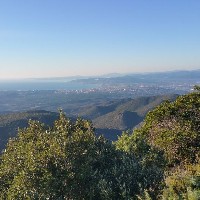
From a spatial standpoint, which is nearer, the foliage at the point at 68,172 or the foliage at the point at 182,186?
the foliage at the point at 182,186

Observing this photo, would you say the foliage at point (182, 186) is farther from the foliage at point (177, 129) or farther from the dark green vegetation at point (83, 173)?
the foliage at point (177, 129)

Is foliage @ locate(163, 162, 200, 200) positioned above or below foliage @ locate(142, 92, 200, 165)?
above

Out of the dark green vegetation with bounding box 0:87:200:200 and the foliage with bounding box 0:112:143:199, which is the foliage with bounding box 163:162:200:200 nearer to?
the dark green vegetation with bounding box 0:87:200:200

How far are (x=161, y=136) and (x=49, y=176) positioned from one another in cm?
2243

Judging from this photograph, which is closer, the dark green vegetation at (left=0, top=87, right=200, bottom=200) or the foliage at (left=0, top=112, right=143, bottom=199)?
the dark green vegetation at (left=0, top=87, right=200, bottom=200)

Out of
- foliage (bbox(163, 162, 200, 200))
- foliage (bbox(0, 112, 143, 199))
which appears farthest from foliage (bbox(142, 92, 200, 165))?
foliage (bbox(163, 162, 200, 200))

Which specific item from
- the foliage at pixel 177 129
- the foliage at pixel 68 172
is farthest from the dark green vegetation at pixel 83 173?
the foliage at pixel 177 129

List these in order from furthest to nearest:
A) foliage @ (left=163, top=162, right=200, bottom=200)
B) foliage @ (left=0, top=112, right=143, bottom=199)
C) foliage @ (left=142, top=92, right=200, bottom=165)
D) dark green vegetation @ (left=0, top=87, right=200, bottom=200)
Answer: foliage @ (left=142, top=92, right=200, bottom=165)
foliage @ (left=0, top=112, right=143, bottom=199)
dark green vegetation @ (left=0, top=87, right=200, bottom=200)
foliage @ (left=163, top=162, right=200, bottom=200)

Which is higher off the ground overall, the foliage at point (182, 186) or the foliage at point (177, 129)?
the foliage at point (182, 186)

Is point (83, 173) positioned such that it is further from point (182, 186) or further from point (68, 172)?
point (182, 186)

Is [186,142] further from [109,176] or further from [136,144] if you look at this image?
[109,176]

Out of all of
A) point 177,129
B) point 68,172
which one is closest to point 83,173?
point 68,172

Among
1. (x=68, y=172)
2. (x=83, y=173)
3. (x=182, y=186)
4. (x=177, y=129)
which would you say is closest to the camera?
(x=182, y=186)

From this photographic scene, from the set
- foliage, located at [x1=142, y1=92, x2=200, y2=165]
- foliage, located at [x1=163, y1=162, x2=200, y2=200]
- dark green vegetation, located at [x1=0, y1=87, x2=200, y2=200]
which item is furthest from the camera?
foliage, located at [x1=142, y1=92, x2=200, y2=165]
